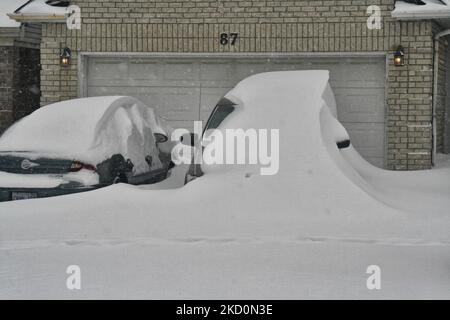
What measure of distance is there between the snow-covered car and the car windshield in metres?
1.18

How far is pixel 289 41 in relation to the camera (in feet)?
39.7

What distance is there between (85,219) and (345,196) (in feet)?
8.40

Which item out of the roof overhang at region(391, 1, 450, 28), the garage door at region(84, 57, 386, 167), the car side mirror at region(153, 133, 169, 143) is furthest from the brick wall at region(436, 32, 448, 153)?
the car side mirror at region(153, 133, 169, 143)

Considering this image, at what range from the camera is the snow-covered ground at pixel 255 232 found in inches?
201

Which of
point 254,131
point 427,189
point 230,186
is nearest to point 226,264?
point 230,186

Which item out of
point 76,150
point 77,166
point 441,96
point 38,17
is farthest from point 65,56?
point 441,96

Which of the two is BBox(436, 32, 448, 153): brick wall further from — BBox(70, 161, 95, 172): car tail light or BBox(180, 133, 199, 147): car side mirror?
BBox(70, 161, 95, 172): car tail light

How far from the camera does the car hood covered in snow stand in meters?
7.81

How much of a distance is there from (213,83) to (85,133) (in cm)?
481

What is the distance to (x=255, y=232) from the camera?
6.48m

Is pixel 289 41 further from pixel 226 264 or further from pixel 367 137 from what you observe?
pixel 226 264

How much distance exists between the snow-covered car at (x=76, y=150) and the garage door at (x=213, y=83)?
303cm

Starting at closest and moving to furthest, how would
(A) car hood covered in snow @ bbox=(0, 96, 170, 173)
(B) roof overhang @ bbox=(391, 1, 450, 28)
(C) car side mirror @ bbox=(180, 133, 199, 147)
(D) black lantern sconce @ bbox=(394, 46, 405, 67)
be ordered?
(A) car hood covered in snow @ bbox=(0, 96, 170, 173) → (C) car side mirror @ bbox=(180, 133, 199, 147) → (B) roof overhang @ bbox=(391, 1, 450, 28) → (D) black lantern sconce @ bbox=(394, 46, 405, 67)

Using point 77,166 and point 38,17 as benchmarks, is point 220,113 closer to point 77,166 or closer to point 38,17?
point 77,166
